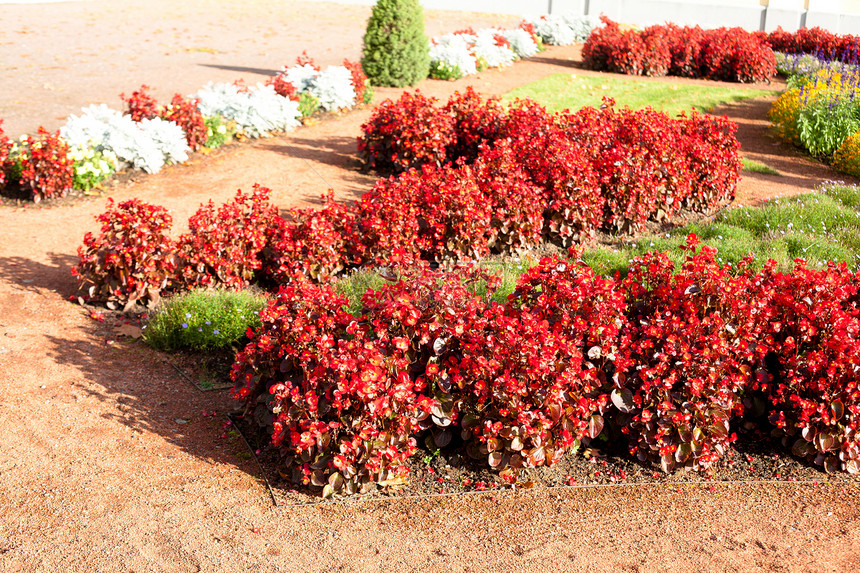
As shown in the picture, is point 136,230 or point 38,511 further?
point 136,230

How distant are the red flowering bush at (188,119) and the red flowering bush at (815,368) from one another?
6769mm

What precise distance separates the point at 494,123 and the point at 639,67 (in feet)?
28.3

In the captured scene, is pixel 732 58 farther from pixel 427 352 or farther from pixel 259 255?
pixel 427 352

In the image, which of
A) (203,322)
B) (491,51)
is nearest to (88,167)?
(203,322)

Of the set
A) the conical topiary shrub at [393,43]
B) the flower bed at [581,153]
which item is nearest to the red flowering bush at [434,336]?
the flower bed at [581,153]

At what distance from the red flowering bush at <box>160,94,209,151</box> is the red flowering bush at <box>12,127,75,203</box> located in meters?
1.56

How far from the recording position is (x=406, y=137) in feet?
28.2

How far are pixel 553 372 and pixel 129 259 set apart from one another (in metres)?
3.19

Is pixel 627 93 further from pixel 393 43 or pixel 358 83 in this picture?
pixel 358 83

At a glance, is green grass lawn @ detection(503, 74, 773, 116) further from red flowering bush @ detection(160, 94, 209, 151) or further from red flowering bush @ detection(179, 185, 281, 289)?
red flowering bush @ detection(179, 185, 281, 289)

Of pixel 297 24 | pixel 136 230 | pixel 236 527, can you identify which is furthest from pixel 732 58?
pixel 236 527

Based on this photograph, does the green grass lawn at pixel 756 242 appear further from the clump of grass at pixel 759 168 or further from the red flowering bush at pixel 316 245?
the clump of grass at pixel 759 168

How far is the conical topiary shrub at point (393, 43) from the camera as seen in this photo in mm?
12898

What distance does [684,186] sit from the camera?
7.40 meters
